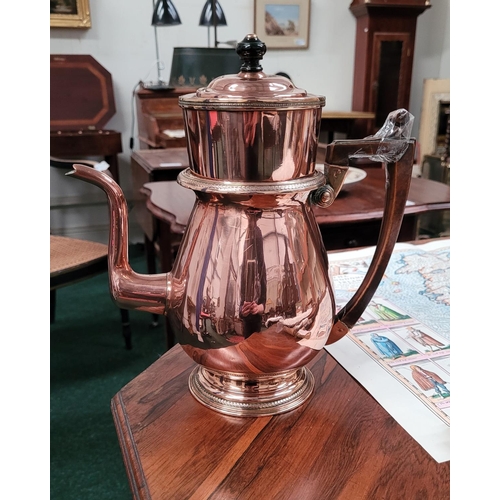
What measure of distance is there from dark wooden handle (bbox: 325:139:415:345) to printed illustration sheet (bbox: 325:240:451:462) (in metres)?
0.06

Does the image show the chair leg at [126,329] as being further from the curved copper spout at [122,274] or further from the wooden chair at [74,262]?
the curved copper spout at [122,274]

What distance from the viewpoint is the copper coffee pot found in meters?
0.39

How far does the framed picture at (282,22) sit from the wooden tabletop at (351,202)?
6.09 ft

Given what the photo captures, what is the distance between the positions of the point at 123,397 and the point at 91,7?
273cm

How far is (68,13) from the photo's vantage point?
2617 millimetres

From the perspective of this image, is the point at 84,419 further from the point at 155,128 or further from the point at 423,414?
the point at 155,128

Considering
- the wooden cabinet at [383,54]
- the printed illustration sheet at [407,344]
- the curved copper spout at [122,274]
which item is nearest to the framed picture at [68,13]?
the wooden cabinet at [383,54]

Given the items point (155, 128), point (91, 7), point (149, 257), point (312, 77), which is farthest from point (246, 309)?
point (312, 77)

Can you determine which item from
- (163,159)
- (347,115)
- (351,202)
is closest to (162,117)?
(163,159)

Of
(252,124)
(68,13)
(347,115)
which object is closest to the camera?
(252,124)

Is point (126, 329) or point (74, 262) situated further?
point (126, 329)

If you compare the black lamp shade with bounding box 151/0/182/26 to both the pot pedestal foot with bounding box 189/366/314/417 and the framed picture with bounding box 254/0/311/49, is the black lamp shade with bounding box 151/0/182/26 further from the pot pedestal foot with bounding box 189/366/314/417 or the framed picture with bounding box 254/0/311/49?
the pot pedestal foot with bounding box 189/366/314/417

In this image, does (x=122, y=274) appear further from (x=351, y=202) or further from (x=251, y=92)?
(x=351, y=202)

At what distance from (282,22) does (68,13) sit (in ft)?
4.12
